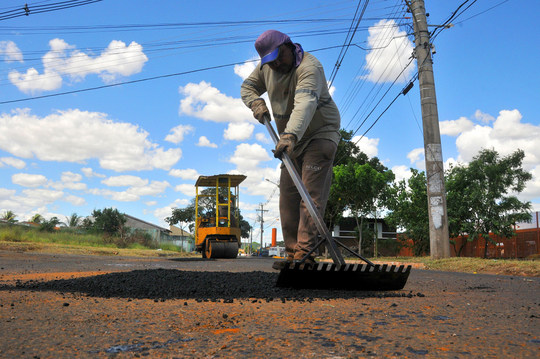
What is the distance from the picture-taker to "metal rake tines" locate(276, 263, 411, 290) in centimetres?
272

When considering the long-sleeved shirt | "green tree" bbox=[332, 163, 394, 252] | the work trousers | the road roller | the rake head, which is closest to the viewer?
the rake head

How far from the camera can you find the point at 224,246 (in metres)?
14.9

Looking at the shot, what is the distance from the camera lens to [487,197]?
18.5 m

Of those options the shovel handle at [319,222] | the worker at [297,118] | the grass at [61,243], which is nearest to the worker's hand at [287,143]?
the worker at [297,118]

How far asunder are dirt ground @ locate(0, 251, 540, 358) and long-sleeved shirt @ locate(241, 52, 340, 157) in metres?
1.31

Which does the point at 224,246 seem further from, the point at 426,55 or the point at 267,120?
the point at 267,120

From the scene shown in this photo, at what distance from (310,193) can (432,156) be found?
784 centimetres

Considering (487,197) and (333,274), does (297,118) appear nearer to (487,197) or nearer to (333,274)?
(333,274)

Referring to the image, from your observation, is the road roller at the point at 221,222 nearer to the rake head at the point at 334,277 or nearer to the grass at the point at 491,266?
the grass at the point at 491,266

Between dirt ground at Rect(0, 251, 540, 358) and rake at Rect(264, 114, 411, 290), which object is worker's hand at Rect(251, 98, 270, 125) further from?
dirt ground at Rect(0, 251, 540, 358)

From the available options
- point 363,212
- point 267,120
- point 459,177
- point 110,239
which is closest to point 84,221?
point 110,239

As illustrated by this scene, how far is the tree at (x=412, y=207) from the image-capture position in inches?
851

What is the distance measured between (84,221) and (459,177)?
127 ft

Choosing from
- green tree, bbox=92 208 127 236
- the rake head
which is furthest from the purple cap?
green tree, bbox=92 208 127 236
